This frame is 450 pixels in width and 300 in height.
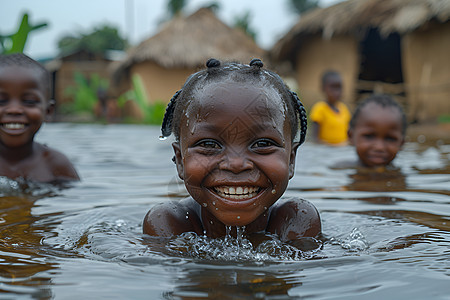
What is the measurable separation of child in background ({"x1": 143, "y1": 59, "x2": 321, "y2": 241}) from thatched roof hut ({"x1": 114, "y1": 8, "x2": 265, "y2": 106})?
61.5 feet

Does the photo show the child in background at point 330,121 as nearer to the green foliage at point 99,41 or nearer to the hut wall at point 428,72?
the hut wall at point 428,72

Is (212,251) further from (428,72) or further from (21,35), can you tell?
(428,72)

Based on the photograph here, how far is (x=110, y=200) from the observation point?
366 cm

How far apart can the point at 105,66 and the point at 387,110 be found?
27397 millimetres

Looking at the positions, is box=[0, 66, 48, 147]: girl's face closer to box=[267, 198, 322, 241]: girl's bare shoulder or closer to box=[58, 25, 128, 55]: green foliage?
box=[267, 198, 322, 241]: girl's bare shoulder

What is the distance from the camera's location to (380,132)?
5.02 metres

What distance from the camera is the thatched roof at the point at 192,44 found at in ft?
68.9

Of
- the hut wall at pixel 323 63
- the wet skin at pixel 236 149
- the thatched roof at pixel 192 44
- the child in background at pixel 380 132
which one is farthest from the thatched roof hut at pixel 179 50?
the wet skin at pixel 236 149

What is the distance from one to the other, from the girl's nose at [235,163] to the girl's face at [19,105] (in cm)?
242

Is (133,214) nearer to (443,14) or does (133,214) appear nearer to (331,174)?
(331,174)

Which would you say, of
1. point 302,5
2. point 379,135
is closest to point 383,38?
point 379,135

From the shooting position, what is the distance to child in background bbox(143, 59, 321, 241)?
2168mm

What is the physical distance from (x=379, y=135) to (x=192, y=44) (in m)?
17.1

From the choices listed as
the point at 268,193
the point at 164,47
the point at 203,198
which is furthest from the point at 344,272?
the point at 164,47
